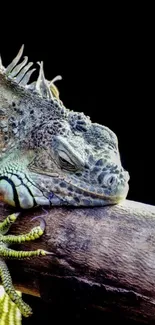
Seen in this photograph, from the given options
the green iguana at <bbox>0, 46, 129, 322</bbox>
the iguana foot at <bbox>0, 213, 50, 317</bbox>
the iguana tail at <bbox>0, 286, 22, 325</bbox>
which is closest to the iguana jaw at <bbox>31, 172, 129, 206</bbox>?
the green iguana at <bbox>0, 46, 129, 322</bbox>

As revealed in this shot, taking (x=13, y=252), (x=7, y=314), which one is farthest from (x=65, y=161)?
(x=7, y=314)

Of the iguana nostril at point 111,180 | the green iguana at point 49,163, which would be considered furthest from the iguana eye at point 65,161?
the iguana nostril at point 111,180

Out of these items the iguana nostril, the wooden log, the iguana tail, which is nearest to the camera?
the wooden log

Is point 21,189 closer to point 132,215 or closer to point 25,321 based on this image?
point 132,215

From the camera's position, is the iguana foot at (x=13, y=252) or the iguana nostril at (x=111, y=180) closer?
the iguana foot at (x=13, y=252)

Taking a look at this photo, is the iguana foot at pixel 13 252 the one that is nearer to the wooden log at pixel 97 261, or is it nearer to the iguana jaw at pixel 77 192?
the wooden log at pixel 97 261

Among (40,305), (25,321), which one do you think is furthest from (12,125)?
(25,321)

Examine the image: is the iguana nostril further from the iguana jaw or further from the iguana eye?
the iguana eye

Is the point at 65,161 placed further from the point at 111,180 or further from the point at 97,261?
the point at 97,261
